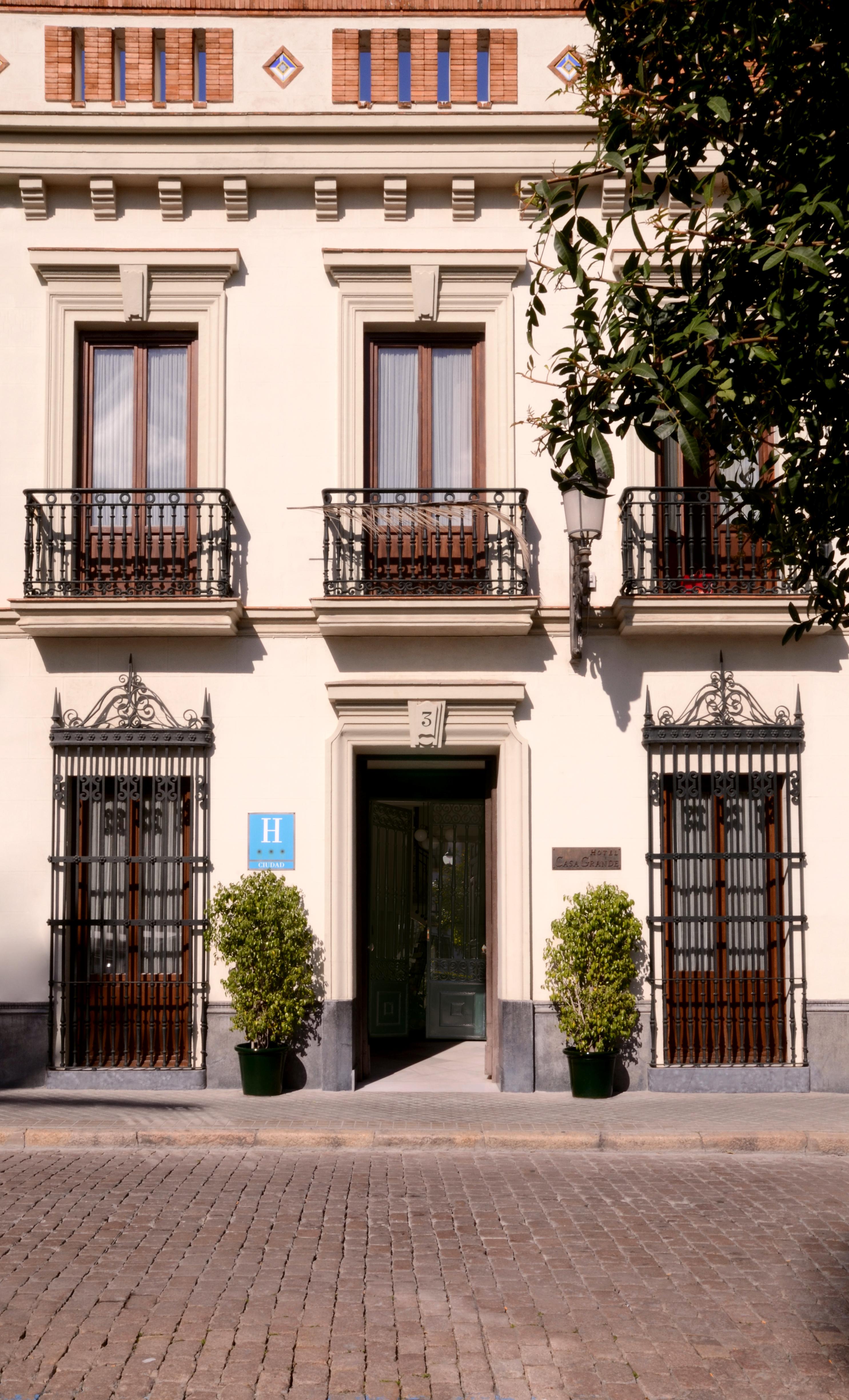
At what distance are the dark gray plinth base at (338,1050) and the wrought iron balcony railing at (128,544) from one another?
385cm

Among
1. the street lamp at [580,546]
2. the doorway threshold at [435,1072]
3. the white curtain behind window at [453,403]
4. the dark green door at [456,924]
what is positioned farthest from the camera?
the dark green door at [456,924]

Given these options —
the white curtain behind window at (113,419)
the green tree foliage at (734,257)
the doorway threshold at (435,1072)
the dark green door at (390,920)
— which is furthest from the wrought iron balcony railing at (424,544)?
the green tree foliage at (734,257)

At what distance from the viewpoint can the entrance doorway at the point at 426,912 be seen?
48.0ft

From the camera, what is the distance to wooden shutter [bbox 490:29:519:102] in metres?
11.9

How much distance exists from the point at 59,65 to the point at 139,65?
741 mm

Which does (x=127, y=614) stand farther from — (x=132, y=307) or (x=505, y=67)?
(x=505, y=67)

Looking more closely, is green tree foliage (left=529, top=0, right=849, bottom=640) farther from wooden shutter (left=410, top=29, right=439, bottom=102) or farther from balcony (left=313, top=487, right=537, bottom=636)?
wooden shutter (left=410, top=29, right=439, bottom=102)

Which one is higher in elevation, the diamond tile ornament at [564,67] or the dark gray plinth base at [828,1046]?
the diamond tile ornament at [564,67]

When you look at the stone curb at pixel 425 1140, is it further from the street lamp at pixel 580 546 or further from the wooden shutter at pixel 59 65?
the wooden shutter at pixel 59 65

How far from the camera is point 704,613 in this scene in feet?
37.3

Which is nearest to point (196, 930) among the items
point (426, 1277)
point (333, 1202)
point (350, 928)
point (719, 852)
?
point (350, 928)

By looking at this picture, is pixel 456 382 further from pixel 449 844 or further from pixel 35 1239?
pixel 35 1239

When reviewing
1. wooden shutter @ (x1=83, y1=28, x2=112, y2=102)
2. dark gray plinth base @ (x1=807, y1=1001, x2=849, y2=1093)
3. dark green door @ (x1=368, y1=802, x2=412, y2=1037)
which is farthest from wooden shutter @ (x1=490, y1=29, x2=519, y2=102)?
dark gray plinth base @ (x1=807, y1=1001, x2=849, y2=1093)

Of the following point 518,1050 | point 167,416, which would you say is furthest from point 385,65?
point 518,1050
